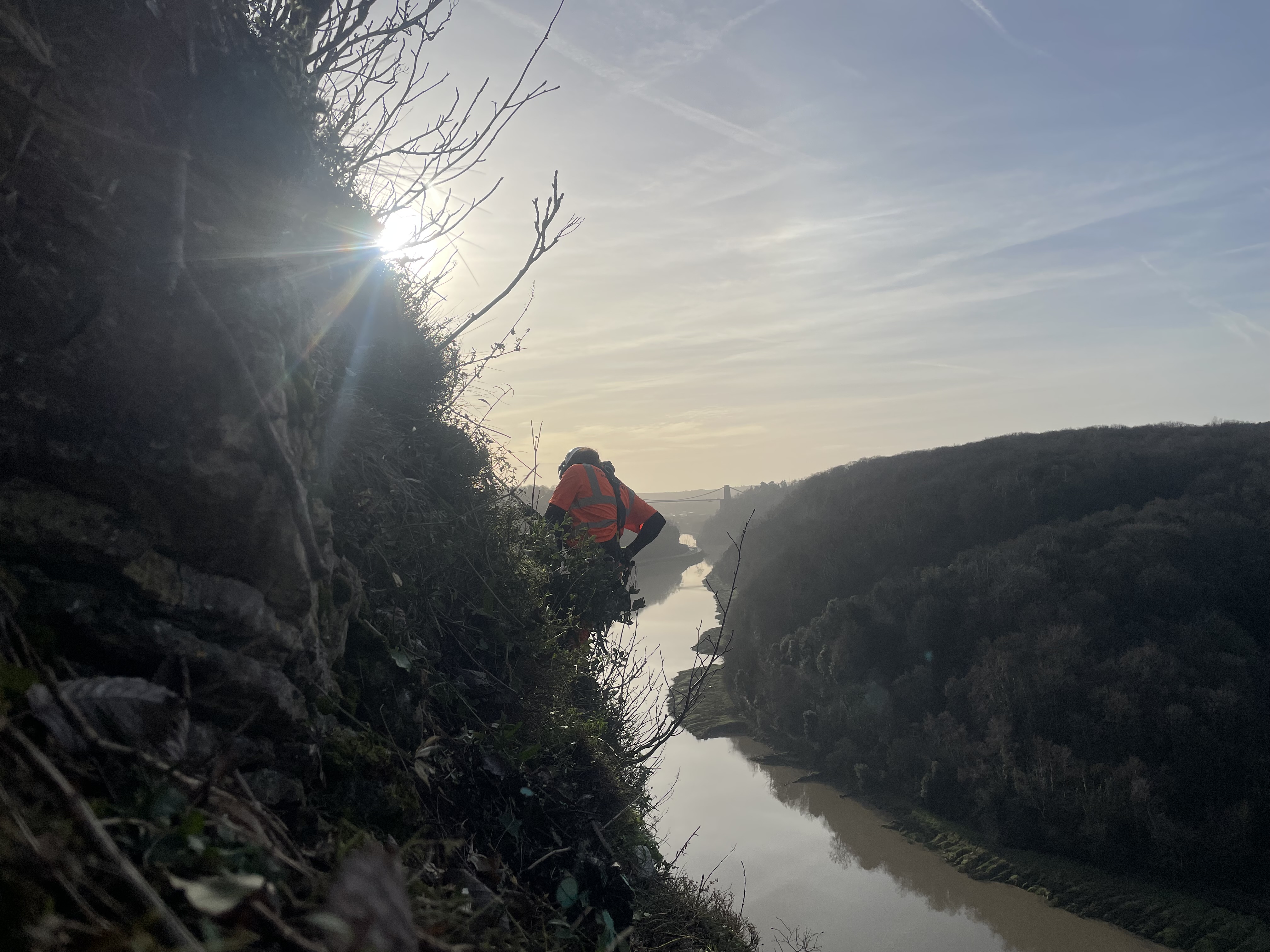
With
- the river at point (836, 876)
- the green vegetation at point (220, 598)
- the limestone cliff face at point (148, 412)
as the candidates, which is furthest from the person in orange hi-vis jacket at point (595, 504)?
the river at point (836, 876)

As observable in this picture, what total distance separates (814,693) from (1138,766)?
8716 millimetres

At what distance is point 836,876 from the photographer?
14844 millimetres

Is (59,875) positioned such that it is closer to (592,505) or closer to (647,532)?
(592,505)

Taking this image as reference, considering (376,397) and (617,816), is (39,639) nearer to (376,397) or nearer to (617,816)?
(617,816)

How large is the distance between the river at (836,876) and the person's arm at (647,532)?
5.26 m

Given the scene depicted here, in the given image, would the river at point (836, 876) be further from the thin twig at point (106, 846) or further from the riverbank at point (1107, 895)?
the thin twig at point (106, 846)

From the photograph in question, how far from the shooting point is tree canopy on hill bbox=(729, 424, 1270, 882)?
14547 mm

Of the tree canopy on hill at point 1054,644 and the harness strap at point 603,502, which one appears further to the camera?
the tree canopy on hill at point 1054,644

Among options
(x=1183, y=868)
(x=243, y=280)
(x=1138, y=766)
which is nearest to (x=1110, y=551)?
(x=1138, y=766)

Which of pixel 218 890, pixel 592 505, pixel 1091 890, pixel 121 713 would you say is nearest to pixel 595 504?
pixel 592 505

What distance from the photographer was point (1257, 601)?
56.0ft

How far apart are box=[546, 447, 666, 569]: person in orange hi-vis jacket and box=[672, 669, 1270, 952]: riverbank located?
27.6 feet

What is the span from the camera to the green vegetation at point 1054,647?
14.5 meters

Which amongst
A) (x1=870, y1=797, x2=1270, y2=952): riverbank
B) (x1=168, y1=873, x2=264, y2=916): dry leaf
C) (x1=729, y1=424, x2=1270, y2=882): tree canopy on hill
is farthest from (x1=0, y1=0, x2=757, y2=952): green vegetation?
(x1=729, y1=424, x2=1270, y2=882): tree canopy on hill
